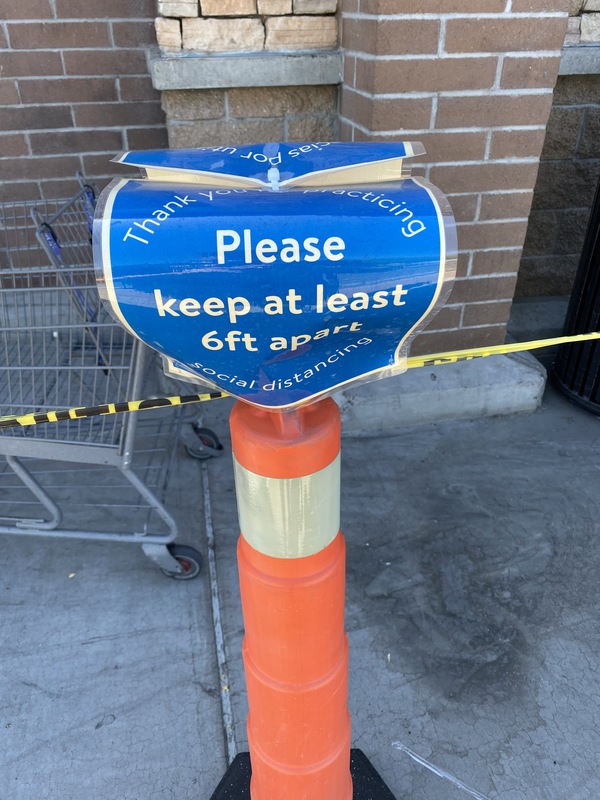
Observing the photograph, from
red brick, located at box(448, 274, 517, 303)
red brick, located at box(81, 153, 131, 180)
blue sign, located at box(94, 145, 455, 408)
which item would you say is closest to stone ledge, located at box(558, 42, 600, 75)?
red brick, located at box(448, 274, 517, 303)

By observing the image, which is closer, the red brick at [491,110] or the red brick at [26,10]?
the red brick at [491,110]

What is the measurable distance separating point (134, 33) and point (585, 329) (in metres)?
2.68

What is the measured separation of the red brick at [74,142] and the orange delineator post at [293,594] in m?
2.61

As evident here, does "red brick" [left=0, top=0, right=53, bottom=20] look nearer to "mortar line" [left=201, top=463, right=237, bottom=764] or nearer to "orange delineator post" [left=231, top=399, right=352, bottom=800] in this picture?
"mortar line" [left=201, top=463, right=237, bottom=764]

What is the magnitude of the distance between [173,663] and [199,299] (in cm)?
161

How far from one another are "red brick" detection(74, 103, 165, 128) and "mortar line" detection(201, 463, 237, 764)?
1.88 meters

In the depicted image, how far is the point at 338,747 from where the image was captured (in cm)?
145

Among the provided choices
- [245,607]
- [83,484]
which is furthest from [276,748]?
[83,484]

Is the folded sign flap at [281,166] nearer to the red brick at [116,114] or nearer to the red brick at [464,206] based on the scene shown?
the red brick at [464,206]

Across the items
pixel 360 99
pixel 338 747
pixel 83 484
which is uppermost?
pixel 360 99

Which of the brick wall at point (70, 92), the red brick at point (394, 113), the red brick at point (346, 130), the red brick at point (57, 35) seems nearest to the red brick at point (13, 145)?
the brick wall at point (70, 92)

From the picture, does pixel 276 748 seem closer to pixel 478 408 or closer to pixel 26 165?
pixel 478 408

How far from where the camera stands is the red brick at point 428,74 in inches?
99.5

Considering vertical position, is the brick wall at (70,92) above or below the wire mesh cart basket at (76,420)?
above
